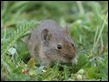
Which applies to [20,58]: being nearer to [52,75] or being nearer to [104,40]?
[52,75]

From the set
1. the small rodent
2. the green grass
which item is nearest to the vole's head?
the small rodent

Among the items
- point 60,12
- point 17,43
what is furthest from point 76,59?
point 60,12

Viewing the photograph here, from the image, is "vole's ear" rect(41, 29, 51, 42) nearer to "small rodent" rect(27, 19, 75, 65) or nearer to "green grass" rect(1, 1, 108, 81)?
"small rodent" rect(27, 19, 75, 65)

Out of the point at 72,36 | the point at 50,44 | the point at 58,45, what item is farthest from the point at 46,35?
the point at 72,36

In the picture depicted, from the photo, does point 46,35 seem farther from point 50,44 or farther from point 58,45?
point 58,45

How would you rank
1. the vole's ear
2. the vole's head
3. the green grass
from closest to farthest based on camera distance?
the green grass, the vole's head, the vole's ear

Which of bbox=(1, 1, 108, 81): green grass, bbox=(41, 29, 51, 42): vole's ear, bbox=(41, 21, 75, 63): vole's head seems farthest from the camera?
bbox=(41, 29, 51, 42): vole's ear
